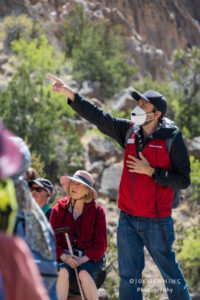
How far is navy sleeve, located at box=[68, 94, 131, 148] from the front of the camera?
360 centimetres

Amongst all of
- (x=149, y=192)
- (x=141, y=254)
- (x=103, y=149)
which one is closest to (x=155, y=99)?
(x=149, y=192)

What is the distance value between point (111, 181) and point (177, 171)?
13141 millimetres

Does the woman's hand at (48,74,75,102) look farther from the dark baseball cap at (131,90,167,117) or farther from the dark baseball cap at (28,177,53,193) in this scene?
the dark baseball cap at (28,177,53,193)

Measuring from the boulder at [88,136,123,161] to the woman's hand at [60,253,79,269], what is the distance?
15.1 metres

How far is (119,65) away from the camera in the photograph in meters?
29.5

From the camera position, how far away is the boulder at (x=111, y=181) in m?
16.1

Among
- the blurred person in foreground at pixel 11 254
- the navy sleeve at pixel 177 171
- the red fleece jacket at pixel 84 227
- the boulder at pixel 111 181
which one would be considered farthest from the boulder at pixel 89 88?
the blurred person in foreground at pixel 11 254

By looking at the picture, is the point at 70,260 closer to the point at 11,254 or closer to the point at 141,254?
the point at 141,254

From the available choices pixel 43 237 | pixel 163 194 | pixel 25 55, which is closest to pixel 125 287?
pixel 163 194

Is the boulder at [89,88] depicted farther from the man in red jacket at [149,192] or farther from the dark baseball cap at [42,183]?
the man in red jacket at [149,192]

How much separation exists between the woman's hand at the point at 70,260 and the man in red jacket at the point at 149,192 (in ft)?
1.37

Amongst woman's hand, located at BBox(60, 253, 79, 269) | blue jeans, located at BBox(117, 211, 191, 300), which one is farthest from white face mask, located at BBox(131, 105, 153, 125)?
woman's hand, located at BBox(60, 253, 79, 269)

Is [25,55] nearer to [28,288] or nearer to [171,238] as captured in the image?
[171,238]

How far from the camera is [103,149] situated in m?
19.0
